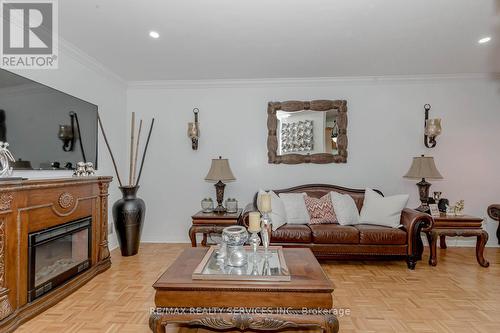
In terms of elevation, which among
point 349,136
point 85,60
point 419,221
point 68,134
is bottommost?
point 419,221

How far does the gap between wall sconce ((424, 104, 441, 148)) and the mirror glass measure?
4.05ft

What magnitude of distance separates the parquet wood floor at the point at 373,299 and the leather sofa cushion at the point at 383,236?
0.31 metres

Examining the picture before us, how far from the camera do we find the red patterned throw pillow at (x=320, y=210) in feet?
11.7

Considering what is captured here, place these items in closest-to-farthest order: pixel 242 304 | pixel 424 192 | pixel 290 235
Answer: pixel 242 304 < pixel 290 235 < pixel 424 192

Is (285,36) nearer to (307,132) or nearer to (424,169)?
(307,132)

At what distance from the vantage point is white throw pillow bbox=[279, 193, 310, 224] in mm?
3514

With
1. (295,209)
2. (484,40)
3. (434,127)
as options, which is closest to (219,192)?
(295,209)

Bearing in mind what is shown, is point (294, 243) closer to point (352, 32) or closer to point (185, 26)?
point (352, 32)

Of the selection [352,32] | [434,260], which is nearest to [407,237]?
[434,260]

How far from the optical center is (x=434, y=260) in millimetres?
3283

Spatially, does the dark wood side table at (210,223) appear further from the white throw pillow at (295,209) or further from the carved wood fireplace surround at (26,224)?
the carved wood fireplace surround at (26,224)

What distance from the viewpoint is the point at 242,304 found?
5.72 feet

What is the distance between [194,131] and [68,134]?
1.66m

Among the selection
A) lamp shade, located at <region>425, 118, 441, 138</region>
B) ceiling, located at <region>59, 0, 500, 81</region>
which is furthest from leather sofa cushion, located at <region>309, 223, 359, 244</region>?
ceiling, located at <region>59, 0, 500, 81</region>
